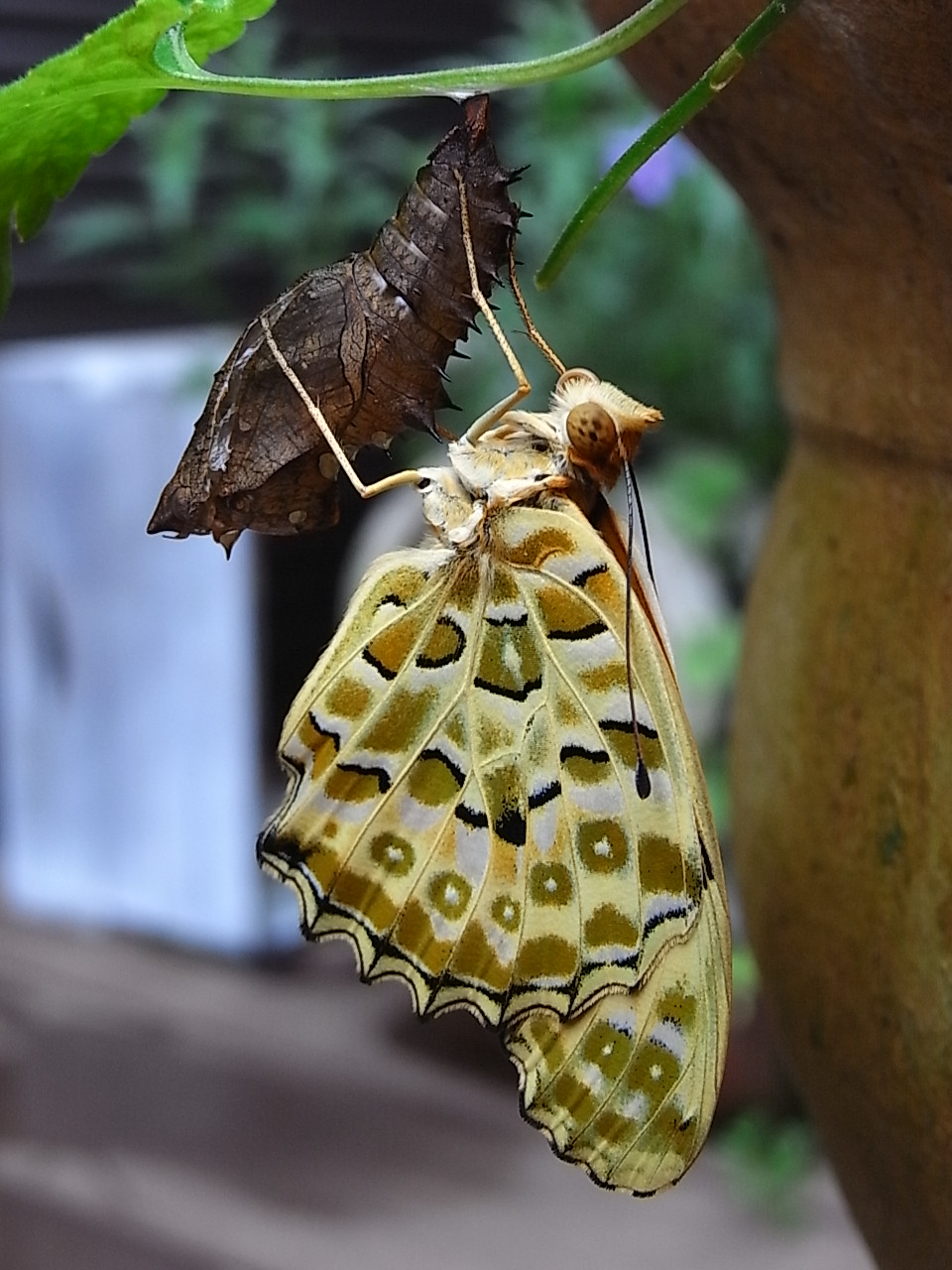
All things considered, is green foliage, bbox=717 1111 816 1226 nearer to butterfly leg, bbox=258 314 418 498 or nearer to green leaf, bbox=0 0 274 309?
butterfly leg, bbox=258 314 418 498

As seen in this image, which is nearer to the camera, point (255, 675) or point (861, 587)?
point (861, 587)

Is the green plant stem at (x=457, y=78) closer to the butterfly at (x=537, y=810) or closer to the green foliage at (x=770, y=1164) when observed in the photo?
the butterfly at (x=537, y=810)

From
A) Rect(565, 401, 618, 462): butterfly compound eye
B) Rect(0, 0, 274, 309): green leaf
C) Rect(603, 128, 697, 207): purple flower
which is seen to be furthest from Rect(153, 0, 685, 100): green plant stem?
Rect(603, 128, 697, 207): purple flower

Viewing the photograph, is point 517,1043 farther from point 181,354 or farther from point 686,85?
point 181,354

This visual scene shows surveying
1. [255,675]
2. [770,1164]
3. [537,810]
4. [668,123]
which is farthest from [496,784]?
[255,675]

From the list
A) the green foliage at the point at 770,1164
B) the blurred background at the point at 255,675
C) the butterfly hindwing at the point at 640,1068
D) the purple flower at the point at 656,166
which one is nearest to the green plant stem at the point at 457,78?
the butterfly hindwing at the point at 640,1068

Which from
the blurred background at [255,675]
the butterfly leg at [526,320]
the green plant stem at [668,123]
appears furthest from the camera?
the blurred background at [255,675]

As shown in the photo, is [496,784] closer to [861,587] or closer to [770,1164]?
[861,587]
